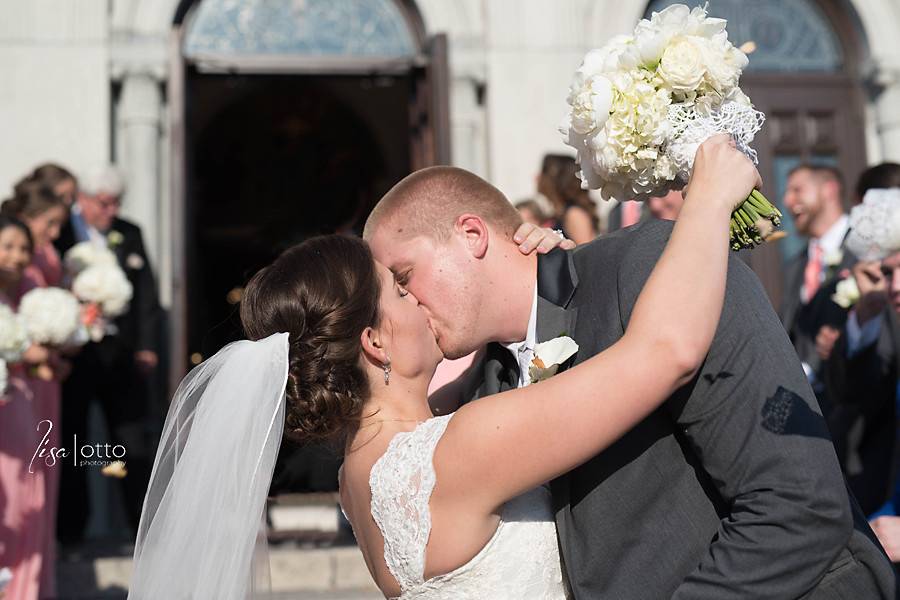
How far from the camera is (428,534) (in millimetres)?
2646

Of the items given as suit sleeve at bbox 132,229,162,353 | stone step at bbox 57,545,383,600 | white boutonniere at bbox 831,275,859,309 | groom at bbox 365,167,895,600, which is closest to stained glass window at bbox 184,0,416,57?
suit sleeve at bbox 132,229,162,353

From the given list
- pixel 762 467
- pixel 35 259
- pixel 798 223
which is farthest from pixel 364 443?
pixel 798 223

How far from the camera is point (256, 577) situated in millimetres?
2945

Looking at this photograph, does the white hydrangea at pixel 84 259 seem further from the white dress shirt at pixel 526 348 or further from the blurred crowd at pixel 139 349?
the white dress shirt at pixel 526 348

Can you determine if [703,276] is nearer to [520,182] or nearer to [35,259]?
[35,259]

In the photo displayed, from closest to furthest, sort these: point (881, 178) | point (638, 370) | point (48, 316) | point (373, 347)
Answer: point (638, 370)
point (373, 347)
point (48, 316)
point (881, 178)

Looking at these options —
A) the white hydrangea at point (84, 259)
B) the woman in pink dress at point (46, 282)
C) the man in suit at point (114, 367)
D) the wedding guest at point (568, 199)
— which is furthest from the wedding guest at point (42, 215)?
the wedding guest at point (568, 199)

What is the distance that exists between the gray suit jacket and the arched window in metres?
7.34

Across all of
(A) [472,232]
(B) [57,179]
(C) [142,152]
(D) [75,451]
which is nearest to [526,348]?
(A) [472,232]

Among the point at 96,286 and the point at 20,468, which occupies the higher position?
the point at 96,286

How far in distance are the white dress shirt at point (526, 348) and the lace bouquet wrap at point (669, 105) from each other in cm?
43

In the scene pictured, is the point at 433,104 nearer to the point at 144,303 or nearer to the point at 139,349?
the point at 144,303

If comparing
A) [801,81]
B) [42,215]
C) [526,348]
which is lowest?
[526,348]

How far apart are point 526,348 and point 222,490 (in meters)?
0.86
